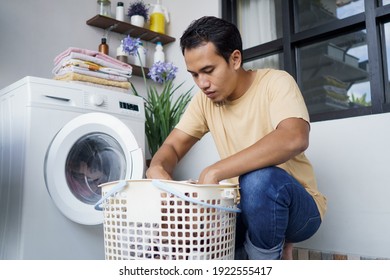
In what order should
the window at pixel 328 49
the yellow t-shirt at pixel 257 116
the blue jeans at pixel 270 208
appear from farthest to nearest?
the window at pixel 328 49, the yellow t-shirt at pixel 257 116, the blue jeans at pixel 270 208

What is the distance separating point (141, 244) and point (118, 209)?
130 mm

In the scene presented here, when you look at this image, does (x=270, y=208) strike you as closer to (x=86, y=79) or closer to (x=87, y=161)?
(x=87, y=161)

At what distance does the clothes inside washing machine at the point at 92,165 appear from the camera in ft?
4.98

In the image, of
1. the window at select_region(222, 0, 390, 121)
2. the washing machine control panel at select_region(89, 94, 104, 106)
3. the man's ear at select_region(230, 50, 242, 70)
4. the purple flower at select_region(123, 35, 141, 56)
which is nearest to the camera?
the man's ear at select_region(230, 50, 242, 70)

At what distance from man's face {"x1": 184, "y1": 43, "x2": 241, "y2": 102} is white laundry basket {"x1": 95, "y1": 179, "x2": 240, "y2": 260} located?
37 centimetres

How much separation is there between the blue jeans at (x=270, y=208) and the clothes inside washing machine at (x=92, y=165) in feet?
2.40

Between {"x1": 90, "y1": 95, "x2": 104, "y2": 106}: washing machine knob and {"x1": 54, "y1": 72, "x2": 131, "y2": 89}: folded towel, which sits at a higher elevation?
{"x1": 54, "y1": 72, "x2": 131, "y2": 89}: folded towel

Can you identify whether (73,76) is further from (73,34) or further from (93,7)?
(93,7)

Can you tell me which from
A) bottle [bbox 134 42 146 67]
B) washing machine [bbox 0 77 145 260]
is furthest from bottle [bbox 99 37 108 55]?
washing machine [bbox 0 77 145 260]

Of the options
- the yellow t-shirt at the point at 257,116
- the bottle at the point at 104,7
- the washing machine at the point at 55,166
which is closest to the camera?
the yellow t-shirt at the point at 257,116

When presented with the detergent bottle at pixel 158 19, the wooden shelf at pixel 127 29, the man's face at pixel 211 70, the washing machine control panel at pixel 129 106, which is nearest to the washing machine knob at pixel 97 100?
the washing machine control panel at pixel 129 106

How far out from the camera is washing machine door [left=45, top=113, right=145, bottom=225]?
1.42 m

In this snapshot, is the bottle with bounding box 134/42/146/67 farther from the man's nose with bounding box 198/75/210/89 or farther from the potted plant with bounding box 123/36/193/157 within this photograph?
the man's nose with bounding box 198/75/210/89

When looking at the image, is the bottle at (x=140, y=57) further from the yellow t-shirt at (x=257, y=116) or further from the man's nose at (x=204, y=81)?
the man's nose at (x=204, y=81)
